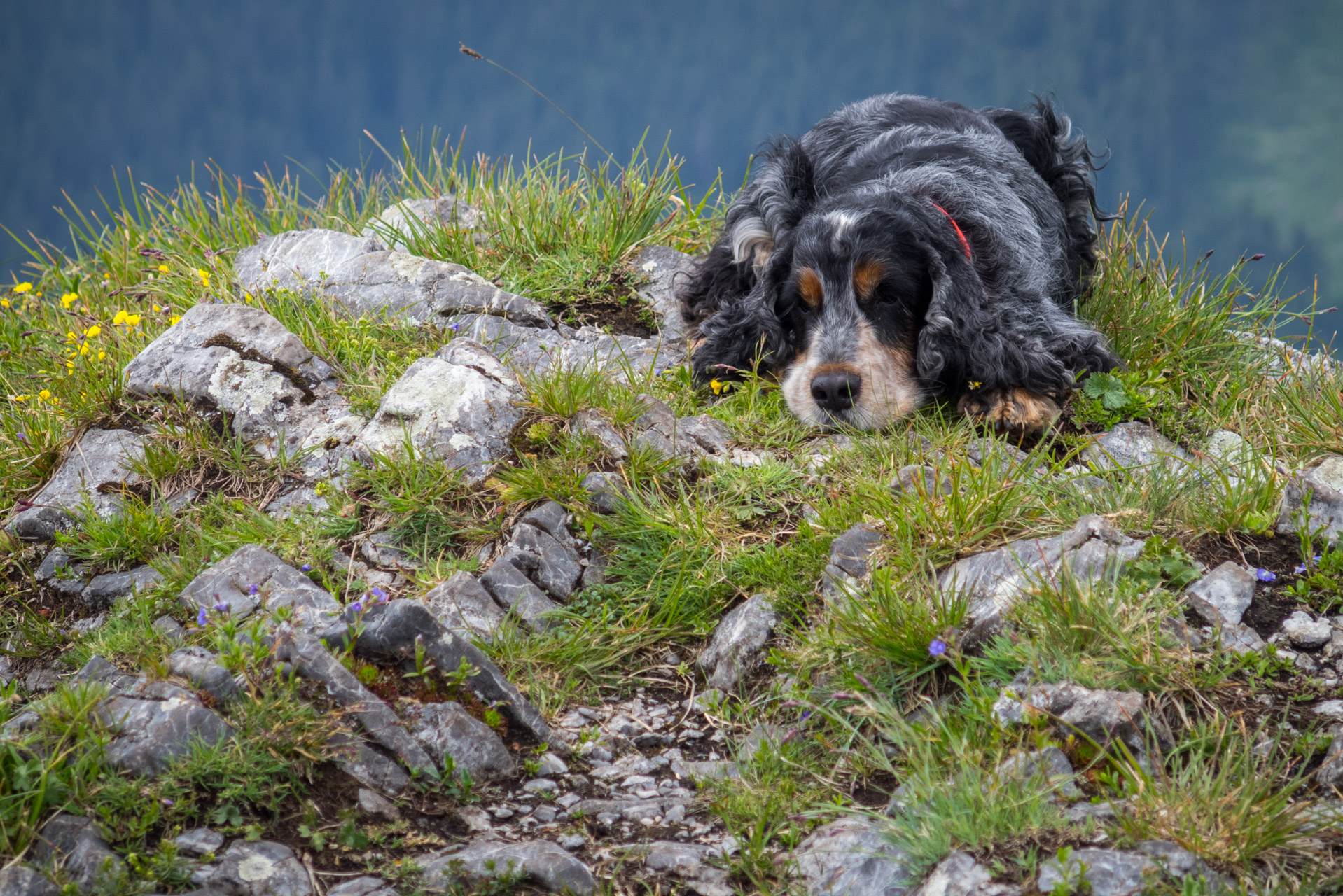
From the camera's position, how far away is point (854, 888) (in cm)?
281

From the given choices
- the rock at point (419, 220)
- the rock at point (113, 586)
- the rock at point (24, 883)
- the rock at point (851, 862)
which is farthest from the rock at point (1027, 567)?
the rock at point (419, 220)

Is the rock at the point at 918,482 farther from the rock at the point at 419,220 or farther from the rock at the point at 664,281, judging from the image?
the rock at the point at 419,220

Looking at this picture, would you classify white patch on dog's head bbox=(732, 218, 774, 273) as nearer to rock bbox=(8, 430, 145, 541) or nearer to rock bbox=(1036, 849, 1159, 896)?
rock bbox=(8, 430, 145, 541)

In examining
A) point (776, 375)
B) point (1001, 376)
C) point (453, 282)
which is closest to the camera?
point (1001, 376)

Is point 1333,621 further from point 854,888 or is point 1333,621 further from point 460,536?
point 460,536

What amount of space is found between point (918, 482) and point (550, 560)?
5.18 feet

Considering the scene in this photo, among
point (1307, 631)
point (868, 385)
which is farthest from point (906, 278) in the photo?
point (1307, 631)

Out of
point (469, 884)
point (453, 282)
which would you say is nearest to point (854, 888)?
point (469, 884)

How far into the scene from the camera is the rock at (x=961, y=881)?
102 inches

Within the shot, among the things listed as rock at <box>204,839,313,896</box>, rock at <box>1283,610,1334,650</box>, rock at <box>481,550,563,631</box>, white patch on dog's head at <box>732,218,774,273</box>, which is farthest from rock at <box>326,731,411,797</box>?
white patch on dog's head at <box>732,218,774,273</box>

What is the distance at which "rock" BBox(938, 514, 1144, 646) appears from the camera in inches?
136

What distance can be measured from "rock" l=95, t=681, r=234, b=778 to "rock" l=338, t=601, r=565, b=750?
476 mm

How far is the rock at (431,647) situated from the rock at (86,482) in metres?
2.19

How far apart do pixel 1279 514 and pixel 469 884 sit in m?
3.28
